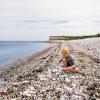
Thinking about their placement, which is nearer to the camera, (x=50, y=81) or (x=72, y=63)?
(x=50, y=81)

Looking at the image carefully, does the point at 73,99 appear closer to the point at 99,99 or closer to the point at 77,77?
the point at 99,99

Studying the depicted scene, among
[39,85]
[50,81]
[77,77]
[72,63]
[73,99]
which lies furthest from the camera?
[72,63]

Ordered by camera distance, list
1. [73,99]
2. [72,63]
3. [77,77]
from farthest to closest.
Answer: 1. [72,63]
2. [77,77]
3. [73,99]

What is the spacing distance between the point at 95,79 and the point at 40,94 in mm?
4903

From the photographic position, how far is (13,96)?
13.1 metres

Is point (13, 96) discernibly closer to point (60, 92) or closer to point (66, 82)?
point (60, 92)

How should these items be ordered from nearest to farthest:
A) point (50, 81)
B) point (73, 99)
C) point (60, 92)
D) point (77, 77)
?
point (73, 99) → point (60, 92) → point (50, 81) → point (77, 77)

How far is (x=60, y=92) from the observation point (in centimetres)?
1366

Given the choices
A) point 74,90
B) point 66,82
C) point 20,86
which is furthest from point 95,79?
point 20,86

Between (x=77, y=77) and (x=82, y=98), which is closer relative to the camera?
(x=82, y=98)

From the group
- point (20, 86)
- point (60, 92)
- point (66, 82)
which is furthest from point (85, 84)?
point (20, 86)

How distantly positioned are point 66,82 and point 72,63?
3572mm

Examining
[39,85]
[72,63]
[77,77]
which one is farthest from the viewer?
[72,63]

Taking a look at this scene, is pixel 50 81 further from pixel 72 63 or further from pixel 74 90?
pixel 72 63
